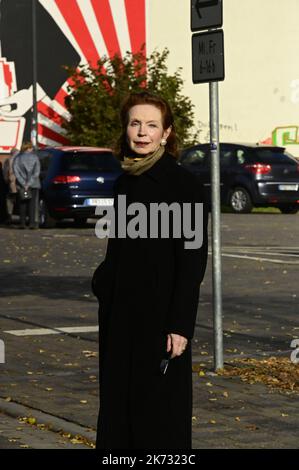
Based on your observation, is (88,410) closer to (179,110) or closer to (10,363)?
(10,363)

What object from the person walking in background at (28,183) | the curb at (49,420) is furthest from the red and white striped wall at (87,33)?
the curb at (49,420)

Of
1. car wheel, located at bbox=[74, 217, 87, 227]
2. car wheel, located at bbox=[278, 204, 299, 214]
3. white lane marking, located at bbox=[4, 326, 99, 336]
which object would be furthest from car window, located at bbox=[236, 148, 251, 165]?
white lane marking, located at bbox=[4, 326, 99, 336]

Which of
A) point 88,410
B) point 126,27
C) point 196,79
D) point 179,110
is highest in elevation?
point 126,27

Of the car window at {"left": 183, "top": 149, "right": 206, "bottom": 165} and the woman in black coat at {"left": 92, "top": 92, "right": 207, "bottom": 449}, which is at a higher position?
the car window at {"left": 183, "top": 149, "right": 206, "bottom": 165}


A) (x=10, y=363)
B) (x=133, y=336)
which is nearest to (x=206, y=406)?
(x=10, y=363)

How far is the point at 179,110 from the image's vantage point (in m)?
43.5

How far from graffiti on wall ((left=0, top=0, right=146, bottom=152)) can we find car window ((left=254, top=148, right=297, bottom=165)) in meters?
13.9

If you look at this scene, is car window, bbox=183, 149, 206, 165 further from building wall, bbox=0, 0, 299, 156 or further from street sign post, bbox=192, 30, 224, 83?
street sign post, bbox=192, 30, 224, 83

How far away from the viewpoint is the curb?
7.98m

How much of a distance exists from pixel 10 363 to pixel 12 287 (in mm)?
5978

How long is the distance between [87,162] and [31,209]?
141 centimetres

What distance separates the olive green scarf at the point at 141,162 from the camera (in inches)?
232

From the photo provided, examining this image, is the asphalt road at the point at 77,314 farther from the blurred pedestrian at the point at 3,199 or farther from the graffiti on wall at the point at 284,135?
the graffiti on wall at the point at 284,135

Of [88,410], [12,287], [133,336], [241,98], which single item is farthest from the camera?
[241,98]
